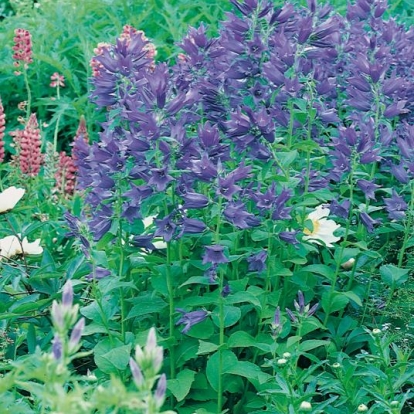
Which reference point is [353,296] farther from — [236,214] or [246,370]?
[236,214]

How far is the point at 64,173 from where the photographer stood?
15.3 ft

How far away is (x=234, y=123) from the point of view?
2.69 meters

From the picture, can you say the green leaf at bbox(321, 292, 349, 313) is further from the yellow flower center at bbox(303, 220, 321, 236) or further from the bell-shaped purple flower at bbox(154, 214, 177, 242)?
the bell-shaped purple flower at bbox(154, 214, 177, 242)

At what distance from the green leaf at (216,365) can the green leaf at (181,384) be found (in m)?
0.06

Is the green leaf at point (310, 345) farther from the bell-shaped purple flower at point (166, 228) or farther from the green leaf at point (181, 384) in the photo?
the bell-shaped purple flower at point (166, 228)

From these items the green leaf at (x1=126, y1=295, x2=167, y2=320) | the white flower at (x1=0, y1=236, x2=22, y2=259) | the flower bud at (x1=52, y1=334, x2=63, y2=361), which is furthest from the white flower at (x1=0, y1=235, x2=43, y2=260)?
the flower bud at (x1=52, y1=334, x2=63, y2=361)

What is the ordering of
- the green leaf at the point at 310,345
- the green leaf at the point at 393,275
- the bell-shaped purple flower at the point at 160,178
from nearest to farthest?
the bell-shaped purple flower at the point at 160,178
the green leaf at the point at 310,345
the green leaf at the point at 393,275

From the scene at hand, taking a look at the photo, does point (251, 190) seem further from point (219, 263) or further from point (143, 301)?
point (143, 301)

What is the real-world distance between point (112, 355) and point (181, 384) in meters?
0.22

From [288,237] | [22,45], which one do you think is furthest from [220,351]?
[22,45]

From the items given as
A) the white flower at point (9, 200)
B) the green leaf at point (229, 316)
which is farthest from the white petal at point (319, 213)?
the white flower at point (9, 200)

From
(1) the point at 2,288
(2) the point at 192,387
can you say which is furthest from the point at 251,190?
(1) the point at 2,288

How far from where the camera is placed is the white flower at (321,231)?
3.15 metres

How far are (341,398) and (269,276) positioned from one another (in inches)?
16.8
